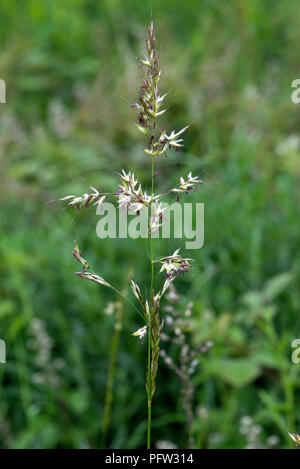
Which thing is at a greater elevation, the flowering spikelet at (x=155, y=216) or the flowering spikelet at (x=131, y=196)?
the flowering spikelet at (x=131, y=196)

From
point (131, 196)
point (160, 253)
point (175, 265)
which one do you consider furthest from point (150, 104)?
point (160, 253)

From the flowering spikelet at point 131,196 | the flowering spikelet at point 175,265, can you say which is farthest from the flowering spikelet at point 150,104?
the flowering spikelet at point 175,265

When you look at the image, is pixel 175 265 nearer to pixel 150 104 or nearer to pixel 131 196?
pixel 131 196

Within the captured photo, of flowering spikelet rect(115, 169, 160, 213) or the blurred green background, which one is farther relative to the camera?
the blurred green background

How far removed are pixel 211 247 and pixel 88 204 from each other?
1.79 meters

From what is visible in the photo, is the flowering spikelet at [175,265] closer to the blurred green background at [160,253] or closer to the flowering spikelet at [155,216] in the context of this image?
the flowering spikelet at [155,216]

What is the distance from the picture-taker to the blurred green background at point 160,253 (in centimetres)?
226

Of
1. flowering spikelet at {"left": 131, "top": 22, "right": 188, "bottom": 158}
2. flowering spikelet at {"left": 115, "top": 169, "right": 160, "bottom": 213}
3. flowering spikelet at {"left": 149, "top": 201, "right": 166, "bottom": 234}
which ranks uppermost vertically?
flowering spikelet at {"left": 131, "top": 22, "right": 188, "bottom": 158}

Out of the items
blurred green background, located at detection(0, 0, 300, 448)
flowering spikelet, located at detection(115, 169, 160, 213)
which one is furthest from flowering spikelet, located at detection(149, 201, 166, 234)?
blurred green background, located at detection(0, 0, 300, 448)

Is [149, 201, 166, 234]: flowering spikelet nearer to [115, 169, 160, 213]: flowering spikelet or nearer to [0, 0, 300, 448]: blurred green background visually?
[115, 169, 160, 213]: flowering spikelet

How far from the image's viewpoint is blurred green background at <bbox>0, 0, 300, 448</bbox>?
2.26 m

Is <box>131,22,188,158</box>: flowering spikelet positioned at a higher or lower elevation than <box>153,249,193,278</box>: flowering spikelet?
higher

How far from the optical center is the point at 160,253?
2.68 meters

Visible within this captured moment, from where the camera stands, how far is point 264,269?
270cm
